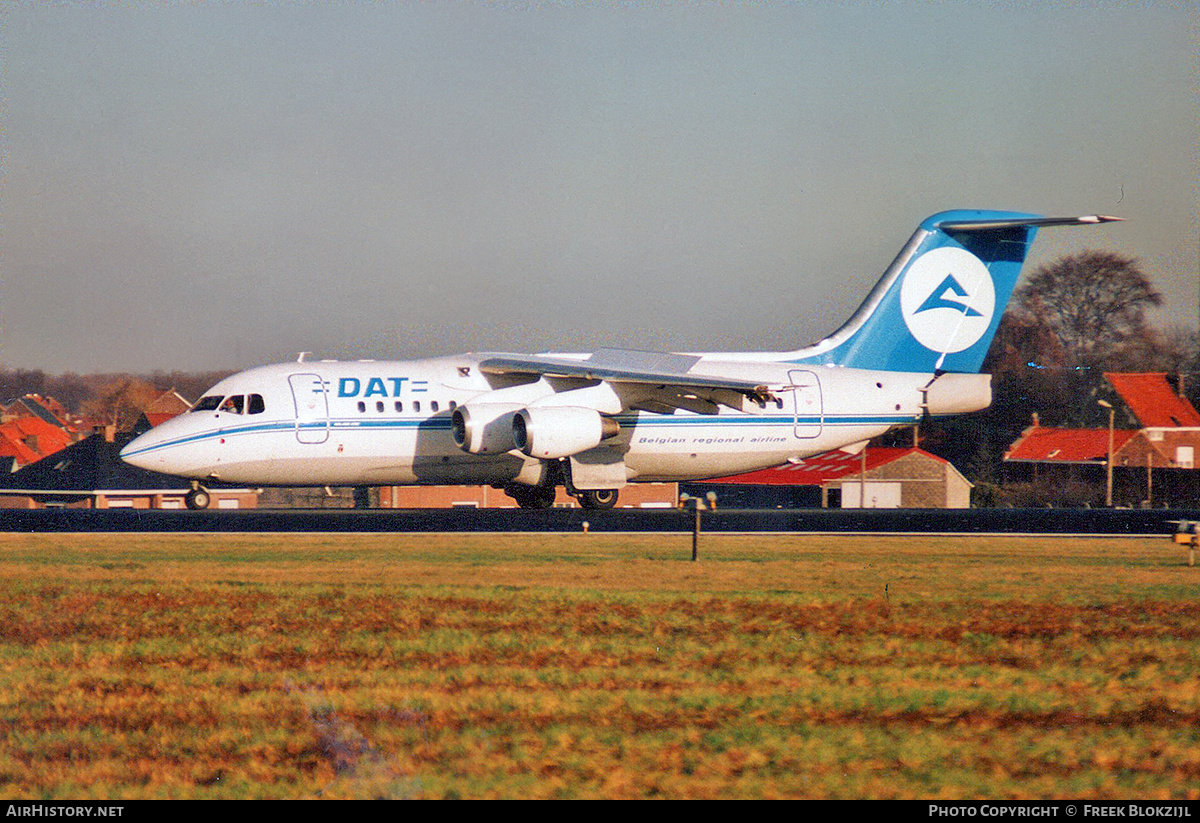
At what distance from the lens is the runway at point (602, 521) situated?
83.4 feet

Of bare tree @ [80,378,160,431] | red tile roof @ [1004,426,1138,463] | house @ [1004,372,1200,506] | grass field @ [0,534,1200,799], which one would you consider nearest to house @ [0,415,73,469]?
bare tree @ [80,378,160,431]

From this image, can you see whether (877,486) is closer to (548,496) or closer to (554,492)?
(548,496)

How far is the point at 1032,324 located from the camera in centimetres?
6375

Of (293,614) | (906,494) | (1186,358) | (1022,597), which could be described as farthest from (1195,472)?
(293,614)

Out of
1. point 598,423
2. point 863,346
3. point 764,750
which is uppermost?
point 863,346

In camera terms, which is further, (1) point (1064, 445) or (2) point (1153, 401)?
(1) point (1064, 445)

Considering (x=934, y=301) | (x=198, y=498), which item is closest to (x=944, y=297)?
(x=934, y=301)

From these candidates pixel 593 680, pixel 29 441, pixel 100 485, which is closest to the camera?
pixel 593 680

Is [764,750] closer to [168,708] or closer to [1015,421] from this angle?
[168,708]

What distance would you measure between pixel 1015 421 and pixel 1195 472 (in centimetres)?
1464

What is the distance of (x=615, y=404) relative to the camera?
2845 cm

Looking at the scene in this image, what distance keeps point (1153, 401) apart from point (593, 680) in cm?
4185

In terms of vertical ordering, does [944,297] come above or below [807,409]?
above

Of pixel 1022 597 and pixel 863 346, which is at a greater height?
pixel 863 346
